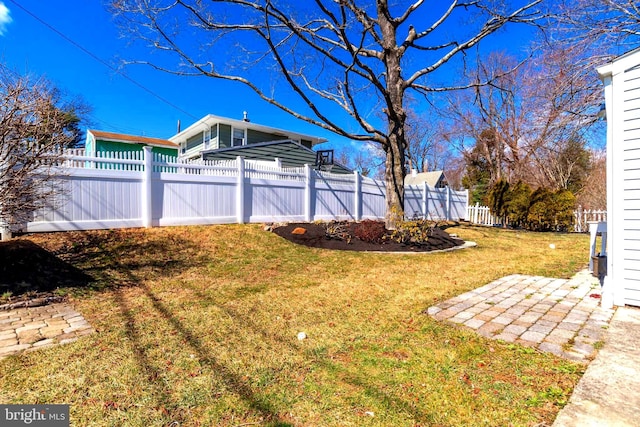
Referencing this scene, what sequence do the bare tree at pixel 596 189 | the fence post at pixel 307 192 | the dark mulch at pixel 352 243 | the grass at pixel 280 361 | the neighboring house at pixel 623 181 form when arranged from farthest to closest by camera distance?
the bare tree at pixel 596 189 → the fence post at pixel 307 192 → the dark mulch at pixel 352 243 → the neighboring house at pixel 623 181 → the grass at pixel 280 361

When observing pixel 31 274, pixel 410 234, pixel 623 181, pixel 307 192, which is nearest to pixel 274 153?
pixel 307 192

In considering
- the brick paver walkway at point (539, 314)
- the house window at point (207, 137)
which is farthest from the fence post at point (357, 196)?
the house window at point (207, 137)

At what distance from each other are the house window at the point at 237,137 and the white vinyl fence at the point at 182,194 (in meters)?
9.79

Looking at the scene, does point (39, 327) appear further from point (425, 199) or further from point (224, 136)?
point (224, 136)

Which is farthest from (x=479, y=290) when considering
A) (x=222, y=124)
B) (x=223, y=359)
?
(x=222, y=124)

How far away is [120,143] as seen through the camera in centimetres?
2150

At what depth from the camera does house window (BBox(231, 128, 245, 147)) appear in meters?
18.9

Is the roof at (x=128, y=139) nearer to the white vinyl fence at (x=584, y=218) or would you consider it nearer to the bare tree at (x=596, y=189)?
the white vinyl fence at (x=584, y=218)

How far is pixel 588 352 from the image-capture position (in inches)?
98.9

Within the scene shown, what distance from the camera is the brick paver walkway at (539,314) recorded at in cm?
274

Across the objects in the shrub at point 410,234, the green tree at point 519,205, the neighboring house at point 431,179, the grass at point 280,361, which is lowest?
the grass at point 280,361

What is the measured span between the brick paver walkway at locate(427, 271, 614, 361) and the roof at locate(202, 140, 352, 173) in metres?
13.1

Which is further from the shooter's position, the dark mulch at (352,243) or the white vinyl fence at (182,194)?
the dark mulch at (352,243)

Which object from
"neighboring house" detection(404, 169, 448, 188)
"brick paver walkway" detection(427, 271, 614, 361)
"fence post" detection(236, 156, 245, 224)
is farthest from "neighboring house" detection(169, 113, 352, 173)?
"brick paver walkway" detection(427, 271, 614, 361)
